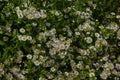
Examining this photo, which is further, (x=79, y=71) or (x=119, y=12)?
(x=119, y=12)

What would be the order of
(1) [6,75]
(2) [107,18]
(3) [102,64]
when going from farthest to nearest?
1. (2) [107,18]
2. (3) [102,64]
3. (1) [6,75]

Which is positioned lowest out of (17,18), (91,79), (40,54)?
(91,79)

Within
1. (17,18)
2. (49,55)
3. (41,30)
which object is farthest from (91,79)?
(17,18)

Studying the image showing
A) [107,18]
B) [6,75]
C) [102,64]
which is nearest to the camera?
[6,75]

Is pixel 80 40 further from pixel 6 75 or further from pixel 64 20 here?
pixel 6 75

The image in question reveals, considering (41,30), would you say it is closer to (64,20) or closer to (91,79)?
(64,20)

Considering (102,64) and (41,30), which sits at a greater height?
(41,30)
